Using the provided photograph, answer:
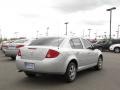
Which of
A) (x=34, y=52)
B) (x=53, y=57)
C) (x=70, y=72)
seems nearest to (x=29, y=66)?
(x=34, y=52)

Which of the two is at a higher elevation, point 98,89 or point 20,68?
point 20,68

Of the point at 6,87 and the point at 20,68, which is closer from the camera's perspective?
the point at 6,87

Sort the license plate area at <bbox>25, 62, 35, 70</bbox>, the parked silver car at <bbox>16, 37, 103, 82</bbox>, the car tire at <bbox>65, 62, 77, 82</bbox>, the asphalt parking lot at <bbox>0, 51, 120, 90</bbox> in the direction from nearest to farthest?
the asphalt parking lot at <bbox>0, 51, 120, 90</bbox> < the parked silver car at <bbox>16, 37, 103, 82</bbox> < the license plate area at <bbox>25, 62, 35, 70</bbox> < the car tire at <bbox>65, 62, 77, 82</bbox>

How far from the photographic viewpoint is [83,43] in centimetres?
887

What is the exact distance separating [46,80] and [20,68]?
104 cm

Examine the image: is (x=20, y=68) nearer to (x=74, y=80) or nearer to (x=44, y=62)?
(x=44, y=62)

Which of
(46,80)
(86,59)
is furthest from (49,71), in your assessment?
(86,59)

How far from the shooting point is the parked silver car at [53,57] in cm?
692

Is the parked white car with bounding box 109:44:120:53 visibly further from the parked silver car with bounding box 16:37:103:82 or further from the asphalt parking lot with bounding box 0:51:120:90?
the parked silver car with bounding box 16:37:103:82

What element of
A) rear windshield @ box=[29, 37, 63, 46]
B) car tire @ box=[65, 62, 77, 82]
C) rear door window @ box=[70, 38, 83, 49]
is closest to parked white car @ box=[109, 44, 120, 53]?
rear door window @ box=[70, 38, 83, 49]

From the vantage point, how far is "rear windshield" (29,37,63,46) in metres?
7.51

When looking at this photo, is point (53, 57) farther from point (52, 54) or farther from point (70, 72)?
point (70, 72)

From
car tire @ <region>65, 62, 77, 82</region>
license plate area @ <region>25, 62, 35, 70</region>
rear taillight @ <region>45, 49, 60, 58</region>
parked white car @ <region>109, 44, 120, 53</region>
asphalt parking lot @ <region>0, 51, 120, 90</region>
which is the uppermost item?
rear taillight @ <region>45, 49, 60, 58</region>

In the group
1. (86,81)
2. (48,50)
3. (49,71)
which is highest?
(48,50)
